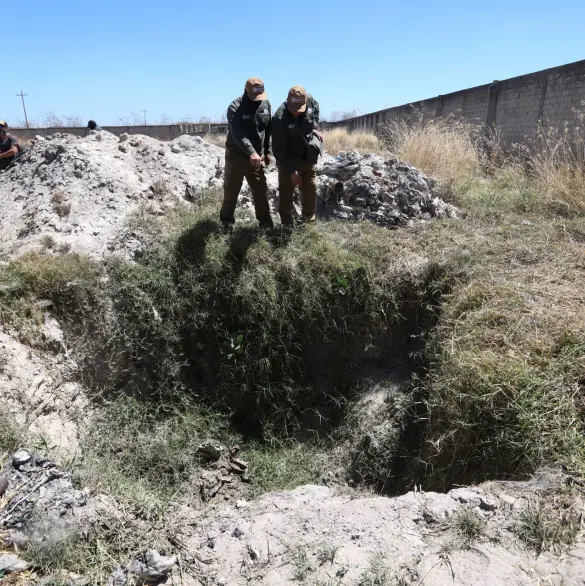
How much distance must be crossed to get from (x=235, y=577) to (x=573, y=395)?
223 centimetres

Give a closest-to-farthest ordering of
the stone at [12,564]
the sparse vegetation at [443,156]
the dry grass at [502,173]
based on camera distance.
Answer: the stone at [12,564] → the dry grass at [502,173] → the sparse vegetation at [443,156]

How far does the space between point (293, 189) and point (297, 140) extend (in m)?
0.56

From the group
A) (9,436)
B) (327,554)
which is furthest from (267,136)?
(327,554)

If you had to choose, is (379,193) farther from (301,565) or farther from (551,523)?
(301,565)

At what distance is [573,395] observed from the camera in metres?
3.07

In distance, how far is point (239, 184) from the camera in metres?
4.86

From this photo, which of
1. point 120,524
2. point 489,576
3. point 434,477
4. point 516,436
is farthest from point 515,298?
point 120,524

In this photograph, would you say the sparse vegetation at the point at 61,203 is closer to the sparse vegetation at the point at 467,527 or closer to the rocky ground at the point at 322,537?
the rocky ground at the point at 322,537

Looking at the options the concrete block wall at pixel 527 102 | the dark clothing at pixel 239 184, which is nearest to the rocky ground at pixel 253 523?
the dark clothing at pixel 239 184

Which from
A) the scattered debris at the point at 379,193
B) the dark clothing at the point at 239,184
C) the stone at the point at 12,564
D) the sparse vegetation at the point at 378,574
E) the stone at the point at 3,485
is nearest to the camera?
the sparse vegetation at the point at 378,574

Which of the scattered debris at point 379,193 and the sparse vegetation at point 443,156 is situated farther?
the sparse vegetation at point 443,156

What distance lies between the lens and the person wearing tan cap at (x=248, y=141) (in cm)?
441

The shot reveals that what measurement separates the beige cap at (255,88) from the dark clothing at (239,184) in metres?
0.49

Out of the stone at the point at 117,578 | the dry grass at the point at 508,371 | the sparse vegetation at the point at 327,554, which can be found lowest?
the stone at the point at 117,578
